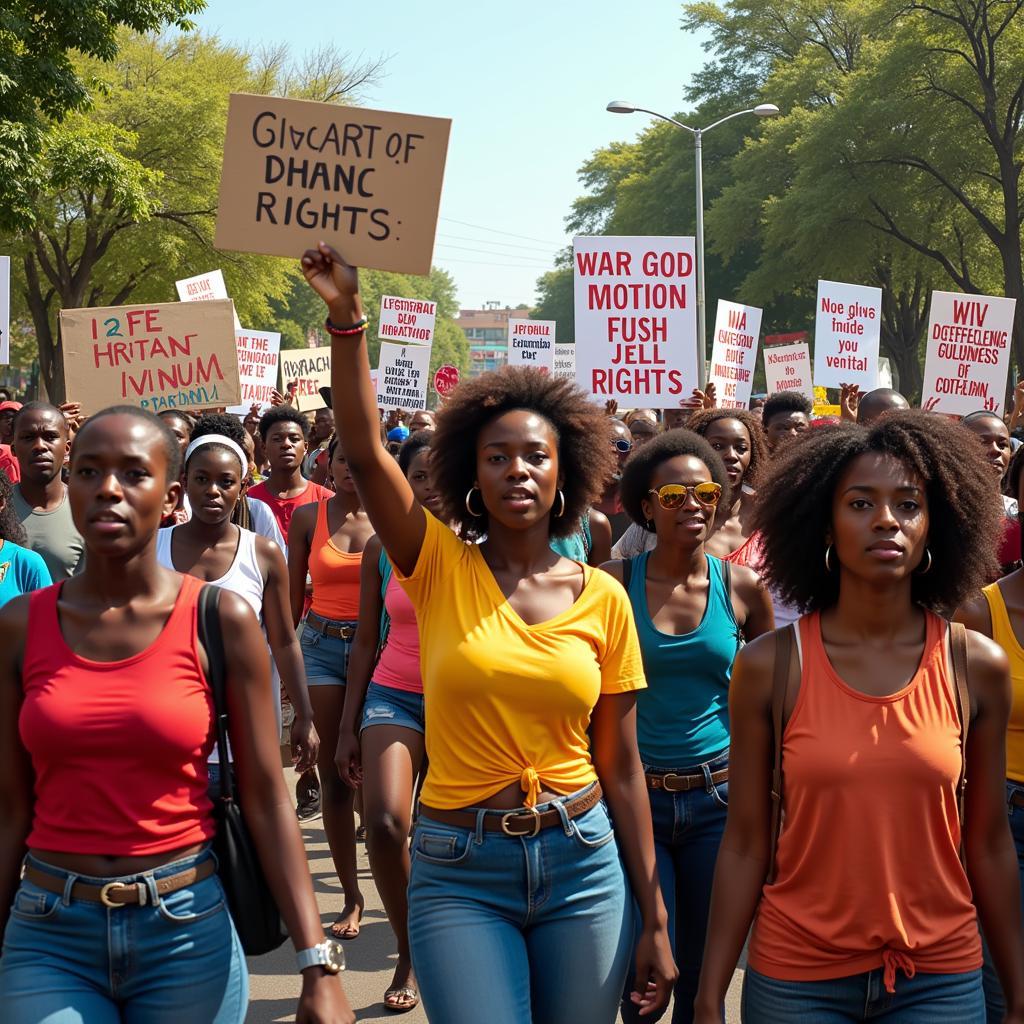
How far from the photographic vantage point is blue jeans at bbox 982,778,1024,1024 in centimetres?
340

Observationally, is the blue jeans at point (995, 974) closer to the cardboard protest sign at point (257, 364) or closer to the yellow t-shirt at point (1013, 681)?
the yellow t-shirt at point (1013, 681)

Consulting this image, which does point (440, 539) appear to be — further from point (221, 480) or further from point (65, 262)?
point (65, 262)

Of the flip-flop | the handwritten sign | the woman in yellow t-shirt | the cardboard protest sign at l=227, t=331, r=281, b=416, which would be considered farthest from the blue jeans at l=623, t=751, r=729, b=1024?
the cardboard protest sign at l=227, t=331, r=281, b=416

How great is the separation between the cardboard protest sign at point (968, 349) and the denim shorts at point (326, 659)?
7961mm

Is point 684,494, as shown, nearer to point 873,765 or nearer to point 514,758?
point 514,758

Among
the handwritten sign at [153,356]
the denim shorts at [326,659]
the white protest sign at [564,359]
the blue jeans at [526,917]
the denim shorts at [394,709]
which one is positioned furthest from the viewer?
the white protest sign at [564,359]

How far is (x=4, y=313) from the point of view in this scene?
12.5 meters

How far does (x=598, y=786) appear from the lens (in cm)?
344

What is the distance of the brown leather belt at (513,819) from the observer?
128 inches

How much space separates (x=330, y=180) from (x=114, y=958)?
1.89 metres

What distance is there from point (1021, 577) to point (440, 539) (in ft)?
4.93

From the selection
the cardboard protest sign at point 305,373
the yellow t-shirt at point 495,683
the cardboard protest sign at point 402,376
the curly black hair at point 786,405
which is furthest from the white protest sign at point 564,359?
the yellow t-shirt at point 495,683

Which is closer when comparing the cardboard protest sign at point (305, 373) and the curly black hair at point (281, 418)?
the curly black hair at point (281, 418)

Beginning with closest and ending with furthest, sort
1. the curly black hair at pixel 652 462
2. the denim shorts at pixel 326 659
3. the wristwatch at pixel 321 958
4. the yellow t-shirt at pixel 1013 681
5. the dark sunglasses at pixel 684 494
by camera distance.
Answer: the wristwatch at pixel 321 958 → the yellow t-shirt at pixel 1013 681 → the dark sunglasses at pixel 684 494 → the curly black hair at pixel 652 462 → the denim shorts at pixel 326 659
